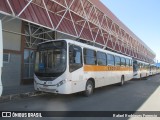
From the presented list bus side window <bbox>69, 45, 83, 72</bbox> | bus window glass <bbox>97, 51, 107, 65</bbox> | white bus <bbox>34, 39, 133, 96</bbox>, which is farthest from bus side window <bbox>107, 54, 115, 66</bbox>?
bus side window <bbox>69, 45, 83, 72</bbox>

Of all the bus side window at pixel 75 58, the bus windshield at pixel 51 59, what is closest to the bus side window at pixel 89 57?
the bus side window at pixel 75 58

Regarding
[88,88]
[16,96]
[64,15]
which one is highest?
[64,15]

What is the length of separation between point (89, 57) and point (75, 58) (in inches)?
65.6

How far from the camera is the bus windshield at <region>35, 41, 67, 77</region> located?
30.7 ft

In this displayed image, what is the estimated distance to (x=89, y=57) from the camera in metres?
11.4

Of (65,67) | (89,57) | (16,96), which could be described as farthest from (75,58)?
(16,96)

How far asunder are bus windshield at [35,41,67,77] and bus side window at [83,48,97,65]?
1793mm

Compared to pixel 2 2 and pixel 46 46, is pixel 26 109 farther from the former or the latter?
pixel 2 2

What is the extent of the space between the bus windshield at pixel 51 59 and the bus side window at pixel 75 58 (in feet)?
1.14

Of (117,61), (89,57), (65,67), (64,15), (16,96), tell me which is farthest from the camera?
(64,15)

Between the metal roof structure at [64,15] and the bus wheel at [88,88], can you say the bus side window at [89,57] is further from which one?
the metal roof structure at [64,15]

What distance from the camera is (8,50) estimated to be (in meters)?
14.1

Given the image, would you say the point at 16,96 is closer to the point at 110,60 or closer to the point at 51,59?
the point at 51,59

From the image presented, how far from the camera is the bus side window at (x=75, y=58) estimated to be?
31.4 feet
